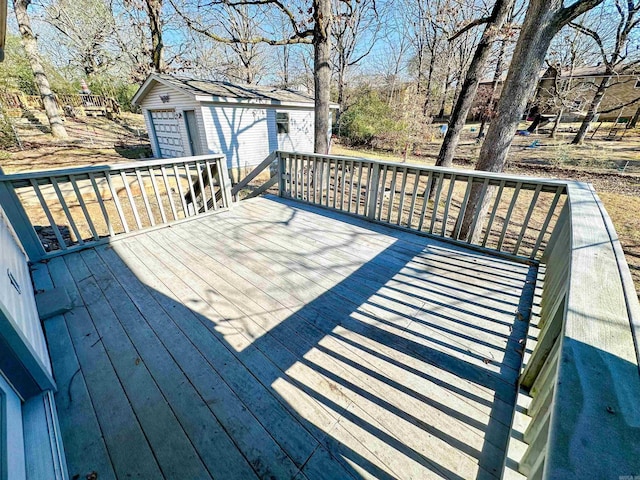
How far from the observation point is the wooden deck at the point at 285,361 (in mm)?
1271

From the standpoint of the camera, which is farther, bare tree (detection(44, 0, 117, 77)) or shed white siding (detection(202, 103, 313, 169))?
bare tree (detection(44, 0, 117, 77))

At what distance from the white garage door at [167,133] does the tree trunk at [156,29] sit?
2.01 metres

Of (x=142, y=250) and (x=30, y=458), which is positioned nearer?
(x=30, y=458)

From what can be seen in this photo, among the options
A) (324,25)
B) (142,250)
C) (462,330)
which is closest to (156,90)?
(324,25)

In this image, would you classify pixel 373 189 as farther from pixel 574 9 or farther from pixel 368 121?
pixel 368 121

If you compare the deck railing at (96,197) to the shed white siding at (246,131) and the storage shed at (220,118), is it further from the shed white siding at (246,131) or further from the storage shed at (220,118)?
the storage shed at (220,118)

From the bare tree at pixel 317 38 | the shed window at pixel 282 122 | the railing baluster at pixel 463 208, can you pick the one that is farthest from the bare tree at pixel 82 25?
the railing baluster at pixel 463 208

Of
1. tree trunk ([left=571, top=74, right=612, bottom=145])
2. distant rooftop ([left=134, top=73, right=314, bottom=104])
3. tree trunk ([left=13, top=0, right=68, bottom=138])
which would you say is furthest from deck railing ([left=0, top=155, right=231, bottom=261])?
tree trunk ([left=571, top=74, right=612, bottom=145])

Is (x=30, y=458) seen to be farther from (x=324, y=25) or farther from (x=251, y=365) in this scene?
(x=324, y=25)

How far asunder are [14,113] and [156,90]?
7.97 meters

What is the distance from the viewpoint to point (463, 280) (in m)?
2.55

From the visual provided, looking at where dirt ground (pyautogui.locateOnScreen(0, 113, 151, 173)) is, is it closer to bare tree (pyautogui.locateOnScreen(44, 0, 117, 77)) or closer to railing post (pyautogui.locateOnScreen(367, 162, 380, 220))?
bare tree (pyautogui.locateOnScreen(44, 0, 117, 77))

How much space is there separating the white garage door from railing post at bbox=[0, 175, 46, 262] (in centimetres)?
854

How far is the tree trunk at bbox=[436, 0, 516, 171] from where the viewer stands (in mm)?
4707
